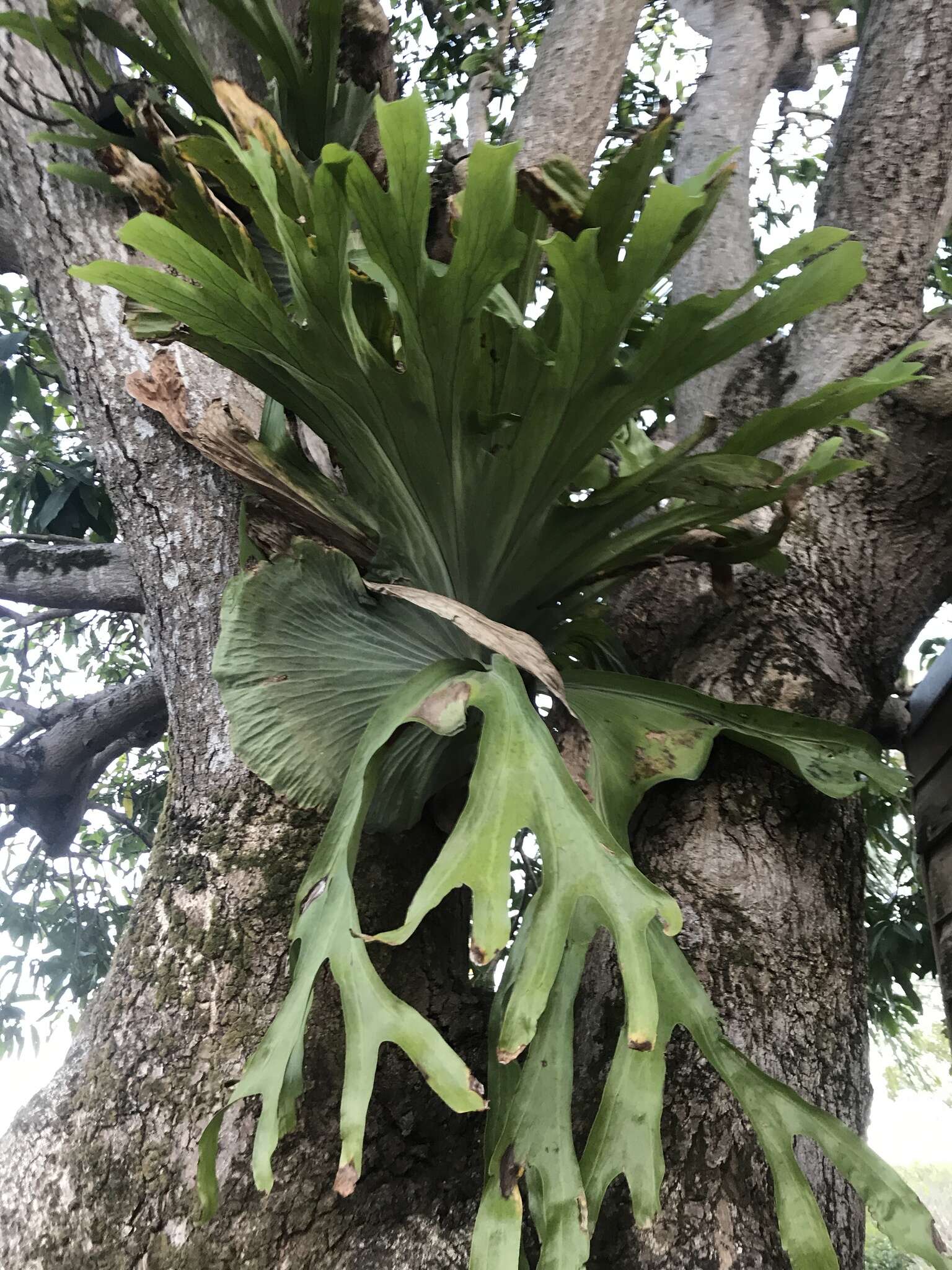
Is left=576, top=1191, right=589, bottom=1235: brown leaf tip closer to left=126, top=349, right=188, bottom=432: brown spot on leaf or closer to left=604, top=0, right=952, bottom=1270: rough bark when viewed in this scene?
left=604, top=0, right=952, bottom=1270: rough bark

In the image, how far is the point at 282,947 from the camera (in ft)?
2.73

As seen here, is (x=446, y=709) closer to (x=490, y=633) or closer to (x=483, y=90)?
(x=490, y=633)

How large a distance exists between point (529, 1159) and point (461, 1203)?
0.15 meters

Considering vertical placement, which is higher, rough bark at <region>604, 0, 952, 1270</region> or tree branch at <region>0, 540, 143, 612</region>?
rough bark at <region>604, 0, 952, 1270</region>

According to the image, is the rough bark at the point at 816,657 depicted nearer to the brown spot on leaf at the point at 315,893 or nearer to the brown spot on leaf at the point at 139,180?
the brown spot on leaf at the point at 315,893

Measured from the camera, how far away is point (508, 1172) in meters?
0.64

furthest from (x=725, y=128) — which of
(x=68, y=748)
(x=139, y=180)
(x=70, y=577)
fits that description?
(x=68, y=748)

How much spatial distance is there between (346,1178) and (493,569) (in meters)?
0.55

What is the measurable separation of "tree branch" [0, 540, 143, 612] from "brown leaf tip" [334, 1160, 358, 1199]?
1.43 m

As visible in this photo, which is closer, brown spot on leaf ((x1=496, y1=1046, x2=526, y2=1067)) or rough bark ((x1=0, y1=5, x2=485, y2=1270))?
brown spot on leaf ((x1=496, y1=1046, x2=526, y2=1067))

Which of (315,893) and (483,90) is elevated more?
(483,90)

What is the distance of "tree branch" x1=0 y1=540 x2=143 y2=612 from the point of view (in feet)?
5.91

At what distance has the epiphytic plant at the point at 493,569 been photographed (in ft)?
2.12

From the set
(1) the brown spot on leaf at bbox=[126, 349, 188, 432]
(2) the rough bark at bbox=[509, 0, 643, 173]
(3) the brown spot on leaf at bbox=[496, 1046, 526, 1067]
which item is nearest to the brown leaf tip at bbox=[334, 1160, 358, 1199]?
(3) the brown spot on leaf at bbox=[496, 1046, 526, 1067]
